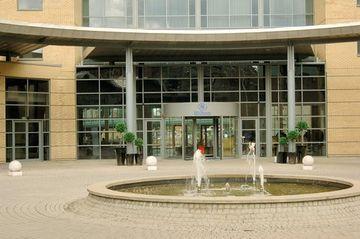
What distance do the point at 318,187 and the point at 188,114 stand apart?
1785 centimetres

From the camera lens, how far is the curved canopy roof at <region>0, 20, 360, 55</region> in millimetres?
28438

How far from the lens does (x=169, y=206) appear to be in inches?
479

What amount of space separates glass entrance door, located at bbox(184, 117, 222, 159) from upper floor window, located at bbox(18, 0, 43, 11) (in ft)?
37.7

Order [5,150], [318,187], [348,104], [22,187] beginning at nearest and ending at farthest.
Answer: [318,187] < [22,187] < [5,150] < [348,104]

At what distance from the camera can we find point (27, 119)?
35.5m

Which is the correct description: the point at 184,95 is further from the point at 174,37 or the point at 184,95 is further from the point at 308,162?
the point at 308,162

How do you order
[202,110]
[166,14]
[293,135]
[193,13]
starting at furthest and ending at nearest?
[193,13] → [166,14] → [202,110] → [293,135]

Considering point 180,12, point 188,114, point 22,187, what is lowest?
point 22,187

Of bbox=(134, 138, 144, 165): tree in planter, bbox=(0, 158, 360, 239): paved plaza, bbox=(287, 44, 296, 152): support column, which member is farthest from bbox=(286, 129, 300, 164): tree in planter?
bbox=(0, 158, 360, 239): paved plaza

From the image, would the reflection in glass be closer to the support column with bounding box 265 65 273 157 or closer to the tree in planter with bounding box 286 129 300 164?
the support column with bounding box 265 65 273 157

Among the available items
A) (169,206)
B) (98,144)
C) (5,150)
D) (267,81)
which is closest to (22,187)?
(169,206)

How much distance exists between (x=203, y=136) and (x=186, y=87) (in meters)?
3.49

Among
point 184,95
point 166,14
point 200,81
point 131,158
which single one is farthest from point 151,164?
point 166,14

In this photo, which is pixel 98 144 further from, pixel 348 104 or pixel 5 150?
pixel 348 104
